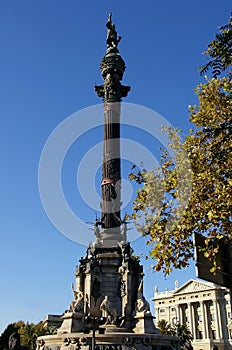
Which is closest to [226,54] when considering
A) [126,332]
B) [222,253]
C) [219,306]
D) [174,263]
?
[222,253]

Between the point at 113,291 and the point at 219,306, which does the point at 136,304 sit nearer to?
the point at 113,291

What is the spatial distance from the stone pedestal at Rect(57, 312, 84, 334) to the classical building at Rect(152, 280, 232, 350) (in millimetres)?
59457

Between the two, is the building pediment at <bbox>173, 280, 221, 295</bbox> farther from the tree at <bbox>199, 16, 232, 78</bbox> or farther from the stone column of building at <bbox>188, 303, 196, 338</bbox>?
the tree at <bbox>199, 16, 232, 78</bbox>

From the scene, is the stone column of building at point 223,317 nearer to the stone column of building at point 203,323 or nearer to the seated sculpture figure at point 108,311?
the stone column of building at point 203,323

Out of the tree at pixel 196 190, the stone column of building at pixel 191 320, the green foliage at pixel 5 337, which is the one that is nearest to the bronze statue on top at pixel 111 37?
the tree at pixel 196 190

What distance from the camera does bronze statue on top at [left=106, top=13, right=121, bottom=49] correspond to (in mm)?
38094

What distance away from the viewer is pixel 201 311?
86875 millimetres

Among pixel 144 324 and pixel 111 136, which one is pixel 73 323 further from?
pixel 111 136

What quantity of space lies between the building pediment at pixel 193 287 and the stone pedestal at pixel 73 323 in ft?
218

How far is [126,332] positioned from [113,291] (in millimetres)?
3261

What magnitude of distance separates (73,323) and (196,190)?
18.0 m

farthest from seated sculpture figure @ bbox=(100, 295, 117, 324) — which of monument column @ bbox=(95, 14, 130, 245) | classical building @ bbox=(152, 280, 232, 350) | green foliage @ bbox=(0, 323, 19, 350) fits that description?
classical building @ bbox=(152, 280, 232, 350)

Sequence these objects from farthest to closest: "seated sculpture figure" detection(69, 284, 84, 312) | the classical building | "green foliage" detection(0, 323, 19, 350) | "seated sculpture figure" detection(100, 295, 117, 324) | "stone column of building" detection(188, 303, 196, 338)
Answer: "stone column of building" detection(188, 303, 196, 338) < the classical building < "green foliage" detection(0, 323, 19, 350) < "seated sculpture figure" detection(69, 284, 84, 312) < "seated sculpture figure" detection(100, 295, 117, 324)

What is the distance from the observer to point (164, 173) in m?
13.6
